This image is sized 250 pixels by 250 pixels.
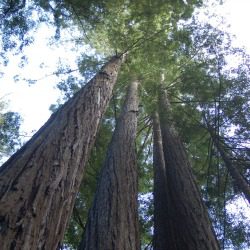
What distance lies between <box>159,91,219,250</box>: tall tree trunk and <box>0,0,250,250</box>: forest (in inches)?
0.9

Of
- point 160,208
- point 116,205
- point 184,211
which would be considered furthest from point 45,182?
point 160,208

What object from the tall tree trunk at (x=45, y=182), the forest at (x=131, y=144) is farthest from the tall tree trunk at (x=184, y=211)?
the tall tree trunk at (x=45, y=182)

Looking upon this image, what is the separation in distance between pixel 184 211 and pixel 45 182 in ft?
11.4

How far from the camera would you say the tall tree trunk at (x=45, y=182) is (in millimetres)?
1958

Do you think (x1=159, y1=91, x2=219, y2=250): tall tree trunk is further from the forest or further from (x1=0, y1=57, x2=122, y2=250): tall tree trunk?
(x1=0, y1=57, x2=122, y2=250): tall tree trunk

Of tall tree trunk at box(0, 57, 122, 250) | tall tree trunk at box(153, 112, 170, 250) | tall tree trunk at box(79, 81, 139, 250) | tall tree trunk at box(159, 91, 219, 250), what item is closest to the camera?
tall tree trunk at box(0, 57, 122, 250)

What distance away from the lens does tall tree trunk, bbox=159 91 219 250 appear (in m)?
4.73

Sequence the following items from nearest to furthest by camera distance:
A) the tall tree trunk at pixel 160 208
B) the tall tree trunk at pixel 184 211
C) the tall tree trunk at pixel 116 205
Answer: the tall tree trunk at pixel 116 205 < the tall tree trunk at pixel 184 211 < the tall tree trunk at pixel 160 208

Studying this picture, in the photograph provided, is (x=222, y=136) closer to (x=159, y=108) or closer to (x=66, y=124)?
(x=159, y=108)

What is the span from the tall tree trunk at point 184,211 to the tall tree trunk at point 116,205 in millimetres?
1062

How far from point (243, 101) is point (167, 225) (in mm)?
4367

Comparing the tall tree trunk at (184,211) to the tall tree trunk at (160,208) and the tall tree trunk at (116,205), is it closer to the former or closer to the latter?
the tall tree trunk at (160,208)

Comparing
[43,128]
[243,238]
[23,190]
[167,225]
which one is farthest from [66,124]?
[243,238]

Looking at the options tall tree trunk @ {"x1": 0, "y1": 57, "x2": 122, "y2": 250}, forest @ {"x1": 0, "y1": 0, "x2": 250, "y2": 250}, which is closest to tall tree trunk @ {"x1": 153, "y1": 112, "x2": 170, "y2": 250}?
forest @ {"x1": 0, "y1": 0, "x2": 250, "y2": 250}
